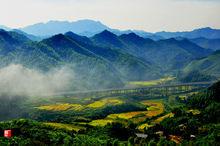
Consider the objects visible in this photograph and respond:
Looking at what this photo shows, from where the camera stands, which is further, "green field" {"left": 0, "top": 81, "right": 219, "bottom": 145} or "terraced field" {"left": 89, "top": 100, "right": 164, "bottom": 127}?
"terraced field" {"left": 89, "top": 100, "right": 164, "bottom": 127}

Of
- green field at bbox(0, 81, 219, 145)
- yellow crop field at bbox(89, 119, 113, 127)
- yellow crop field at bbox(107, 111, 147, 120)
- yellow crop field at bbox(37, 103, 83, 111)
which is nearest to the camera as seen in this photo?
green field at bbox(0, 81, 219, 145)

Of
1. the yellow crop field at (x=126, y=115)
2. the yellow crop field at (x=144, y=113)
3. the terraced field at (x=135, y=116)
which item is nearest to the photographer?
the terraced field at (x=135, y=116)

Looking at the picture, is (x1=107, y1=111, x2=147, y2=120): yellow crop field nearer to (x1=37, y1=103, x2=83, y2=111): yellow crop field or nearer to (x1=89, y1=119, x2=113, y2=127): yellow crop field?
(x1=89, y1=119, x2=113, y2=127): yellow crop field

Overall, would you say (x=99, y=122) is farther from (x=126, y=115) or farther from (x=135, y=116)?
(x=126, y=115)

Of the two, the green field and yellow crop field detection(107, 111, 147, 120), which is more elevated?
the green field

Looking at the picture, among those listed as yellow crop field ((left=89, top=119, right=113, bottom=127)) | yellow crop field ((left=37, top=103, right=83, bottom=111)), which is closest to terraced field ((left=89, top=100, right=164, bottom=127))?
yellow crop field ((left=89, top=119, right=113, bottom=127))

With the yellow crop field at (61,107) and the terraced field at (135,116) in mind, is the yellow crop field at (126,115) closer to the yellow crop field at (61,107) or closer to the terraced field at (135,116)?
the terraced field at (135,116)

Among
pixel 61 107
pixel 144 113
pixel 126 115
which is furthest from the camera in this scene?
pixel 61 107

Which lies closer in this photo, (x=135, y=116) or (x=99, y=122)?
(x=99, y=122)

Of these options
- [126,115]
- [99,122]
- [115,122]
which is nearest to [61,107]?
[126,115]

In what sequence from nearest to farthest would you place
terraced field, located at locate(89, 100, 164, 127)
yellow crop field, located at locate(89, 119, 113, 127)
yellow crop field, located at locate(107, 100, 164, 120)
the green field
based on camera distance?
1. the green field
2. yellow crop field, located at locate(89, 119, 113, 127)
3. terraced field, located at locate(89, 100, 164, 127)
4. yellow crop field, located at locate(107, 100, 164, 120)

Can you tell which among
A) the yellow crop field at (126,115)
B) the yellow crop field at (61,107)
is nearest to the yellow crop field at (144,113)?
the yellow crop field at (126,115)

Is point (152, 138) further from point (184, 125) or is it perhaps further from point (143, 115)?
point (143, 115)
